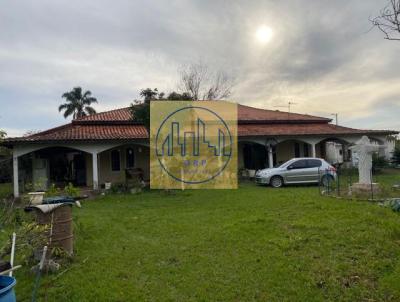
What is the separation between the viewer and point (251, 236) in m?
6.25

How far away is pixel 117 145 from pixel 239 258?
12.7m

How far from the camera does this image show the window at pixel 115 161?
19.2 meters

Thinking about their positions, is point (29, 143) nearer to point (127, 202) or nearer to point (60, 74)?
point (60, 74)

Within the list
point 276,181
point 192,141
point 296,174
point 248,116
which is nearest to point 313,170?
point 296,174

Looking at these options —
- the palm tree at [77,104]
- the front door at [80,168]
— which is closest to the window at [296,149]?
the front door at [80,168]

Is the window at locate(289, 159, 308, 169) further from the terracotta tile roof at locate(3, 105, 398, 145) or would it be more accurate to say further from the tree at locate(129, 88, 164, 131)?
the tree at locate(129, 88, 164, 131)

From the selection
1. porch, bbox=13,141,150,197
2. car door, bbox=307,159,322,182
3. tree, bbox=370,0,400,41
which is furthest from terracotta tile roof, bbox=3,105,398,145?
tree, bbox=370,0,400,41

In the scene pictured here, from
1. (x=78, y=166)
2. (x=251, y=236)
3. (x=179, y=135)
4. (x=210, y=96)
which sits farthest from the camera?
(x=210, y=96)

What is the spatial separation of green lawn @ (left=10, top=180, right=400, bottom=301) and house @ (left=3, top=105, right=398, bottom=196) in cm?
819

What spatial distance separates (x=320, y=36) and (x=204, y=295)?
989 centimetres

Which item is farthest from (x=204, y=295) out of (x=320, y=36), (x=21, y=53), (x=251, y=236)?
(x=21, y=53)

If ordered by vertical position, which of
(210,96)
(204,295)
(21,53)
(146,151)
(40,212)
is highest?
(210,96)

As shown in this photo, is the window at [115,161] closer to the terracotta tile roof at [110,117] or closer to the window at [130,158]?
the window at [130,158]

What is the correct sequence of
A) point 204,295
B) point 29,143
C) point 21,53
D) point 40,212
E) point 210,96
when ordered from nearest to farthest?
1. point 204,295
2. point 40,212
3. point 21,53
4. point 29,143
5. point 210,96
